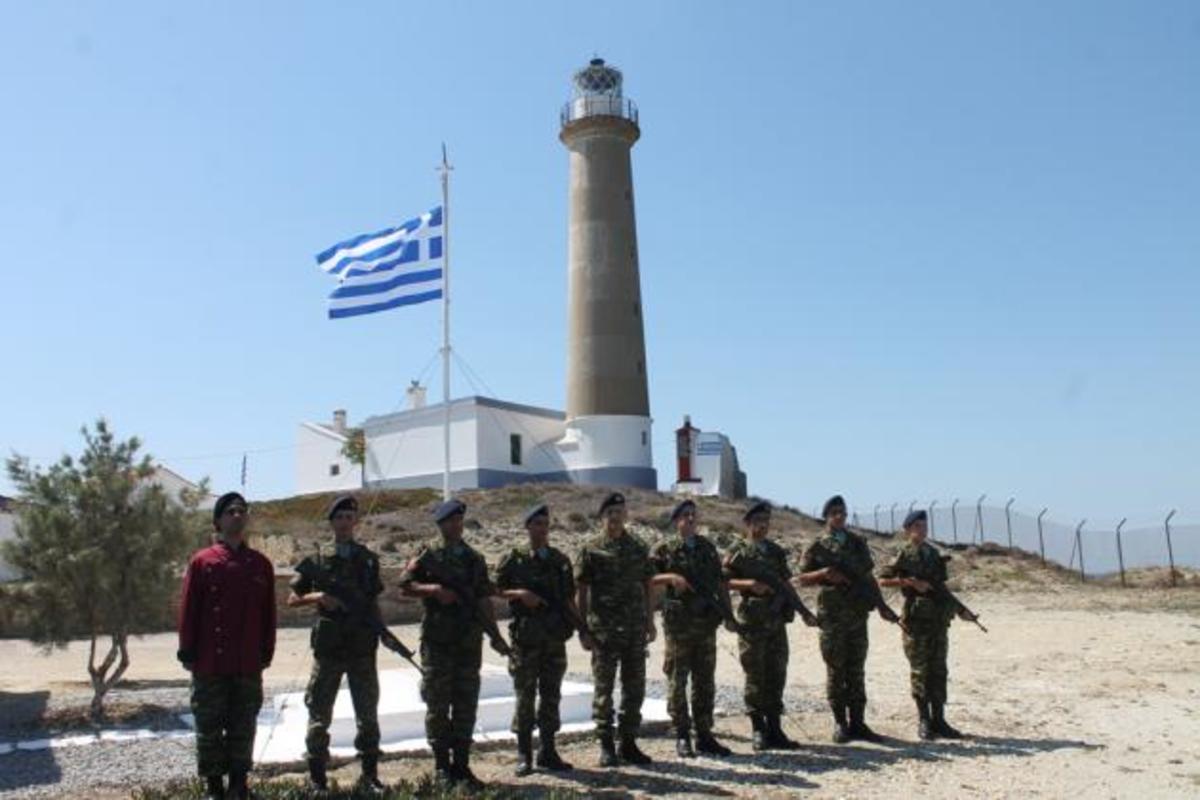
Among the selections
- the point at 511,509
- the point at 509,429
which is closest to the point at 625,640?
the point at 511,509

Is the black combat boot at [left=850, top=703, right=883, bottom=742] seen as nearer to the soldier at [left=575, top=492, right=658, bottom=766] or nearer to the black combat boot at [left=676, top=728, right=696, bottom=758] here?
the black combat boot at [left=676, top=728, right=696, bottom=758]

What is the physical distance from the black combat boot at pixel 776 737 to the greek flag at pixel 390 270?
33.5 ft

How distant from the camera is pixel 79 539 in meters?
10.9

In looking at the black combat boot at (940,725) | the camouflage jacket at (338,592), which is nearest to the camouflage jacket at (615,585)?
the camouflage jacket at (338,592)

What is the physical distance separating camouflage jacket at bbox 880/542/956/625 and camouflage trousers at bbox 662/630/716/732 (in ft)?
6.86

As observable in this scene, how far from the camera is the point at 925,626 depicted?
944cm

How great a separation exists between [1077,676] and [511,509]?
23.0 meters

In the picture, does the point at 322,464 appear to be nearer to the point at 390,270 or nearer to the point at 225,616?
the point at 390,270

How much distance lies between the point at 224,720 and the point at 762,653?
13.9ft

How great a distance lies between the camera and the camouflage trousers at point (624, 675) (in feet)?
26.6

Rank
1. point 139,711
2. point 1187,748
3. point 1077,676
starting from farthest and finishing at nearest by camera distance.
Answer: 1. point 1077,676
2. point 139,711
3. point 1187,748

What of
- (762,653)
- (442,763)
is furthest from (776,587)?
(442,763)

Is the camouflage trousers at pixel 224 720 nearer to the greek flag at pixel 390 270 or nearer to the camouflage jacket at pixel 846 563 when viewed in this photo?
the camouflage jacket at pixel 846 563

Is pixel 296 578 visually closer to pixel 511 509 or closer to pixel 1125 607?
pixel 1125 607
